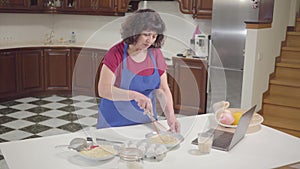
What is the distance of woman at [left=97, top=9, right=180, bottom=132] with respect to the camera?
1808 millimetres

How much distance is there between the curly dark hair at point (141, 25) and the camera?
1782mm

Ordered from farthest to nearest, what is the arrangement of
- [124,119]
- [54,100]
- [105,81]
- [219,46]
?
[54,100]
[219,46]
[124,119]
[105,81]

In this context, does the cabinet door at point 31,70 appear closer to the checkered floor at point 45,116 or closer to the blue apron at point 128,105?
the checkered floor at point 45,116

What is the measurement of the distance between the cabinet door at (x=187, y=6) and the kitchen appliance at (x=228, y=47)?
0.37m

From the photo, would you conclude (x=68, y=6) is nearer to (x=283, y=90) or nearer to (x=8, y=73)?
(x=8, y=73)

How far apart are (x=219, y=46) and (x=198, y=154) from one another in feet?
10.3

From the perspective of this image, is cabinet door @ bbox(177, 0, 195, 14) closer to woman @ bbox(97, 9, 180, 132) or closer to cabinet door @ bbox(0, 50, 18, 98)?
cabinet door @ bbox(0, 50, 18, 98)

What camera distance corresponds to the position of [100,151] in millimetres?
1704

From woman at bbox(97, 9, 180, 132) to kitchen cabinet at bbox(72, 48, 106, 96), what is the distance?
365 cm

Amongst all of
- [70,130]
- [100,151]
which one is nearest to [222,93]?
[70,130]

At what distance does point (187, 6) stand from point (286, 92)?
1.77m

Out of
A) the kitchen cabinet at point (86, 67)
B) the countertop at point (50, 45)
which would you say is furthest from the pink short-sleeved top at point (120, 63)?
the countertop at point (50, 45)

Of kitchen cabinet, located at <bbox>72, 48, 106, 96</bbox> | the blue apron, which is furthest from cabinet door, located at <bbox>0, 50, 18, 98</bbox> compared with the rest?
the blue apron

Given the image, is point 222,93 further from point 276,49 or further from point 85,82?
point 85,82
